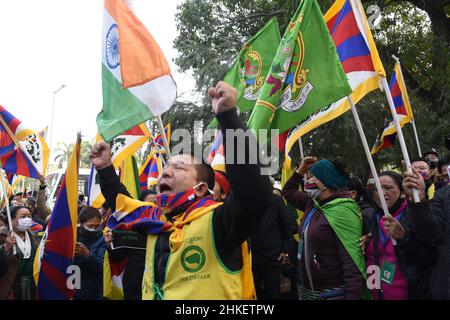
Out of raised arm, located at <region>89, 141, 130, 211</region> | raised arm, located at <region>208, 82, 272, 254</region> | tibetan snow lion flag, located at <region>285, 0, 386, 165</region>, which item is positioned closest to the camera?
raised arm, located at <region>208, 82, 272, 254</region>

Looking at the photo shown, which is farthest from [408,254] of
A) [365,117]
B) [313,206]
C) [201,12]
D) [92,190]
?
[201,12]

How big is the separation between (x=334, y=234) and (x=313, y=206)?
1.16 ft

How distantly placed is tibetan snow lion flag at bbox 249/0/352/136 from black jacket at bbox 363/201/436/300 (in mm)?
1042

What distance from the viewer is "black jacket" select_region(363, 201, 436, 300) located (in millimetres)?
3627

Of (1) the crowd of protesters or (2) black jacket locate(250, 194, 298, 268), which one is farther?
(2) black jacket locate(250, 194, 298, 268)

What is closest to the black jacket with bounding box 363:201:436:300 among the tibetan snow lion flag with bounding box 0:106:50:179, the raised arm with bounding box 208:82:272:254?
the raised arm with bounding box 208:82:272:254

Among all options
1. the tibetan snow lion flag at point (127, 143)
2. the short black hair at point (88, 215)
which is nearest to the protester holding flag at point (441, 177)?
the tibetan snow lion flag at point (127, 143)

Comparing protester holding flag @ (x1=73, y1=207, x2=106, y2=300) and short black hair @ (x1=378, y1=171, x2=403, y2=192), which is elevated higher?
short black hair @ (x1=378, y1=171, x2=403, y2=192)

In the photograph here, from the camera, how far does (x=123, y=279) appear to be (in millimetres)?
3766

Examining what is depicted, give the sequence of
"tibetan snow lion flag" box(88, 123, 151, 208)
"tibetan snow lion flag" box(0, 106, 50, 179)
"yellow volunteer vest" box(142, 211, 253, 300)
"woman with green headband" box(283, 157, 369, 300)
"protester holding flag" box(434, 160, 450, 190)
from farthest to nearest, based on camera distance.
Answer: "protester holding flag" box(434, 160, 450, 190) → "tibetan snow lion flag" box(0, 106, 50, 179) → "tibetan snow lion flag" box(88, 123, 151, 208) → "woman with green headband" box(283, 157, 369, 300) → "yellow volunteer vest" box(142, 211, 253, 300)

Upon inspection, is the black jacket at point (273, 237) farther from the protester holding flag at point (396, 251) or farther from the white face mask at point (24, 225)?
the white face mask at point (24, 225)

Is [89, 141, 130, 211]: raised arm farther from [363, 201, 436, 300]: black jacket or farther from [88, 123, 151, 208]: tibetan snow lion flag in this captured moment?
[88, 123, 151, 208]: tibetan snow lion flag

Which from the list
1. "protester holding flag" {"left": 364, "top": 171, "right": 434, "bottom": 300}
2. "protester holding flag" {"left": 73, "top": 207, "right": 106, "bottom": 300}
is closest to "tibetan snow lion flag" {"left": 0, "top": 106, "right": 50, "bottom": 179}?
"protester holding flag" {"left": 73, "top": 207, "right": 106, "bottom": 300}

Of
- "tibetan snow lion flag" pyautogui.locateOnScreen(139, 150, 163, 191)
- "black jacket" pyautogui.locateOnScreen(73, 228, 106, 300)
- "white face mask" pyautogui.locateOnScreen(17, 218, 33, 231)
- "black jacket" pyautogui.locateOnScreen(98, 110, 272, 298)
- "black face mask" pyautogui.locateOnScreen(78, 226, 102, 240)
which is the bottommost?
"black jacket" pyautogui.locateOnScreen(73, 228, 106, 300)
